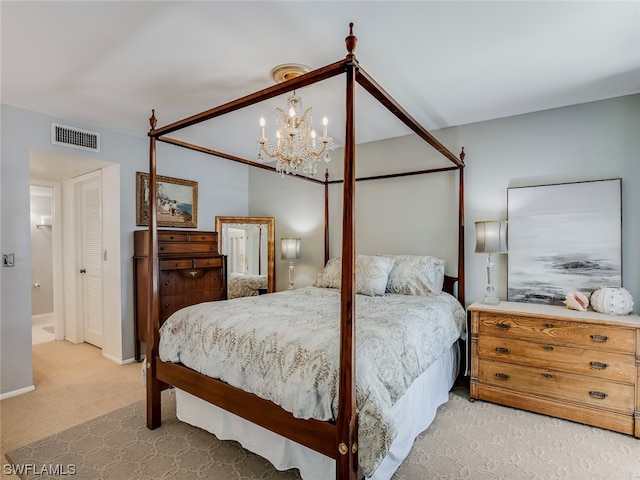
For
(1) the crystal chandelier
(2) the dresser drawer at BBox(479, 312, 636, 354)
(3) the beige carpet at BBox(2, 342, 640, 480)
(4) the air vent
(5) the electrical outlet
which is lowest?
(3) the beige carpet at BBox(2, 342, 640, 480)

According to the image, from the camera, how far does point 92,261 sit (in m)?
4.15

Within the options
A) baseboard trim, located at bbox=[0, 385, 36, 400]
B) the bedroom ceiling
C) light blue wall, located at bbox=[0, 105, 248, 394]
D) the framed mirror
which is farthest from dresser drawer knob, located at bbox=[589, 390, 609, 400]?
baseboard trim, located at bbox=[0, 385, 36, 400]

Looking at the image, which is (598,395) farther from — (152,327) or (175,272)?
(175,272)

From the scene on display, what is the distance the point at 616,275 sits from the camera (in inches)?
104

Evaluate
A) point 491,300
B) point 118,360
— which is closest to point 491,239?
point 491,300

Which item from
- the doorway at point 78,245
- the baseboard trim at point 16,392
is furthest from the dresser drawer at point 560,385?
the baseboard trim at point 16,392

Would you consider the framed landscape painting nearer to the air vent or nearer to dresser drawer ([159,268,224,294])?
dresser drawer ([159,268,224,294])

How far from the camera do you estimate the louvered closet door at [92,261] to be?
160 inches

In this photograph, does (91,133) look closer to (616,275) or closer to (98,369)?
(98,369)

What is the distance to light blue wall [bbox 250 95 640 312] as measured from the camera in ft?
8.75

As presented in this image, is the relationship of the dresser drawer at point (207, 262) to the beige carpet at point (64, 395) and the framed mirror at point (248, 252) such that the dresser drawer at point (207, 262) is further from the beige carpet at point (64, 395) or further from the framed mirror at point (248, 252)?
the beige carpet at point (64, 395)

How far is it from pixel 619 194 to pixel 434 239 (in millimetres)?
1496
